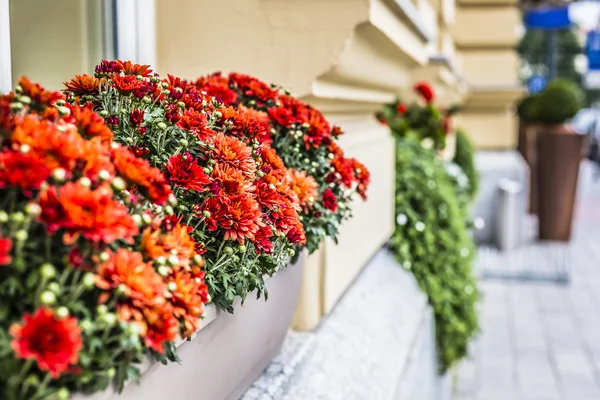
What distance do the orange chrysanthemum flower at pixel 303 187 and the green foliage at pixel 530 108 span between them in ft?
27.3

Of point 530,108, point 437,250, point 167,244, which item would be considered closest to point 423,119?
point 437,250

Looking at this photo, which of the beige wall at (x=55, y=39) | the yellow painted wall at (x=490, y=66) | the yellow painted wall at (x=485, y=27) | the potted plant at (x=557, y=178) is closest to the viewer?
the beige wall at (x=55, y=39)

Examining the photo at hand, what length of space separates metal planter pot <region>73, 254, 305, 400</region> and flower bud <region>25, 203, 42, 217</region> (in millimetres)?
217

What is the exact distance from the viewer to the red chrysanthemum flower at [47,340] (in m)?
0.72

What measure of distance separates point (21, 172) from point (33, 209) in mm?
44

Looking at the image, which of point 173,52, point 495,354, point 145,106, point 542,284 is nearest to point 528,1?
point 542,284

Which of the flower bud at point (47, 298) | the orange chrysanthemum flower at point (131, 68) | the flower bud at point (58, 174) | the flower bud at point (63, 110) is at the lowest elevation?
the flower bud at point (47, 298)

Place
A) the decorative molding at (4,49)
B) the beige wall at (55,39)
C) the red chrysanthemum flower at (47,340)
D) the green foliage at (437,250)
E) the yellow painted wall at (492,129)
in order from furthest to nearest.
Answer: the yellow painted wall at (492,129) < the green foliage at (437,250) < the beige wall at (55,39) < the decorative molding at (4,49) < the red chrysanthemum flower at (47,340)

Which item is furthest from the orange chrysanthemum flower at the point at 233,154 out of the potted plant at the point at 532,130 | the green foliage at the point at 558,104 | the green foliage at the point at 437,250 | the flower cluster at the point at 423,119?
the green foliage at the point at 558,104

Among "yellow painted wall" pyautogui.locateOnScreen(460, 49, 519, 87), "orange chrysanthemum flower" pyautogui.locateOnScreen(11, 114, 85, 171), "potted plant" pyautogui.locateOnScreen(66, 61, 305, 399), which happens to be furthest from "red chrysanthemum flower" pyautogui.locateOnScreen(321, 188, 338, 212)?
"yellow painted wall" pyautogui.locateOnScreen(460, 49, 519, 87)

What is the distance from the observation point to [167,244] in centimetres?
96

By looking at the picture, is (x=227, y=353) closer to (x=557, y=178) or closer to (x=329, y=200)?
(x=329, y=200)

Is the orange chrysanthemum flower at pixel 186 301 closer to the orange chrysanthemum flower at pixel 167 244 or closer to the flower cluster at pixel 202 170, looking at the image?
the orange chrysanthemum flower at pixel 167 244

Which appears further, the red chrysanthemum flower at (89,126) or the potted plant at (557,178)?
the potted plant at (557,178)
